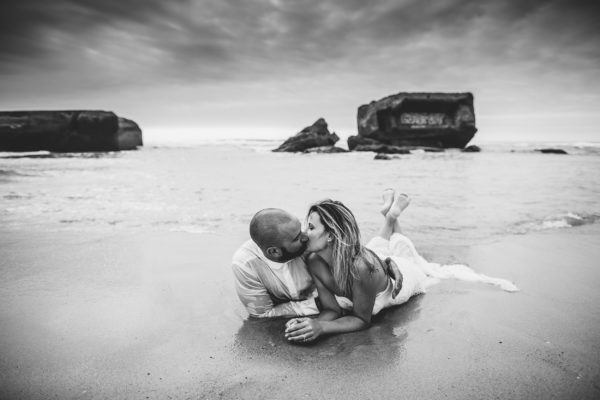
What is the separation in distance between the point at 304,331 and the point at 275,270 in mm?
517

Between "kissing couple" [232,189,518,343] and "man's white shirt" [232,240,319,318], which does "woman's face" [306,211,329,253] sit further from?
"man's white shirt" [232,240,319,318]

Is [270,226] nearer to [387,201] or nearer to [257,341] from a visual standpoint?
[257,341]

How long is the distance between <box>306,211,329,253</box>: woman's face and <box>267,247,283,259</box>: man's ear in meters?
0.21

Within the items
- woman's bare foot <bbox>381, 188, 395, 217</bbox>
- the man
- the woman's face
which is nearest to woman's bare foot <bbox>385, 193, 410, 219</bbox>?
A: woman's bare foot <bbox>381, 188, 395, 217</bbox>

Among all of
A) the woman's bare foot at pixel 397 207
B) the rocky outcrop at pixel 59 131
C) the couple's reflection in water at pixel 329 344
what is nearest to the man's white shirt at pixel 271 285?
the couple's reflection in water at pixel 329 344

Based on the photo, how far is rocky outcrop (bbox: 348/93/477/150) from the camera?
28.6 metres

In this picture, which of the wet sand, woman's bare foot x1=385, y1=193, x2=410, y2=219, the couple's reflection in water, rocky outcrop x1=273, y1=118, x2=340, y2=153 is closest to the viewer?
the wet sand

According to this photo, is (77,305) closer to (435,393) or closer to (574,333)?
(435,393)

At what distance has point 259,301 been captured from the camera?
267 cm

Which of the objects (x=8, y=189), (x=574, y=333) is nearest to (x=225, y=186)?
(x=8, y=189)

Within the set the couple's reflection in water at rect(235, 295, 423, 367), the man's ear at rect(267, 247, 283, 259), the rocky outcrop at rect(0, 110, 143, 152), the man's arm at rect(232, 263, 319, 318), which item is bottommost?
the couple's reflection in water at rect(235, 295, 423, 367)

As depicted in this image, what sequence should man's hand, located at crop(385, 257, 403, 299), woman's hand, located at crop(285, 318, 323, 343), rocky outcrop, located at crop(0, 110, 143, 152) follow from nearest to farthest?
woman's hand, located at crop(285, 318, 323, 343)
man's hand, located at crop(385, 257, 403, 299)
rocky outcrop, located at crop(0, 110, 143, 152)

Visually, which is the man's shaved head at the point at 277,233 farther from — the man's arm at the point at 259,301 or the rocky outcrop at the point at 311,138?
the rocky outcrop at the point at 311,138

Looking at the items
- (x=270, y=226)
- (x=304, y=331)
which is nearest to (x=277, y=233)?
(x=270, y=226)
